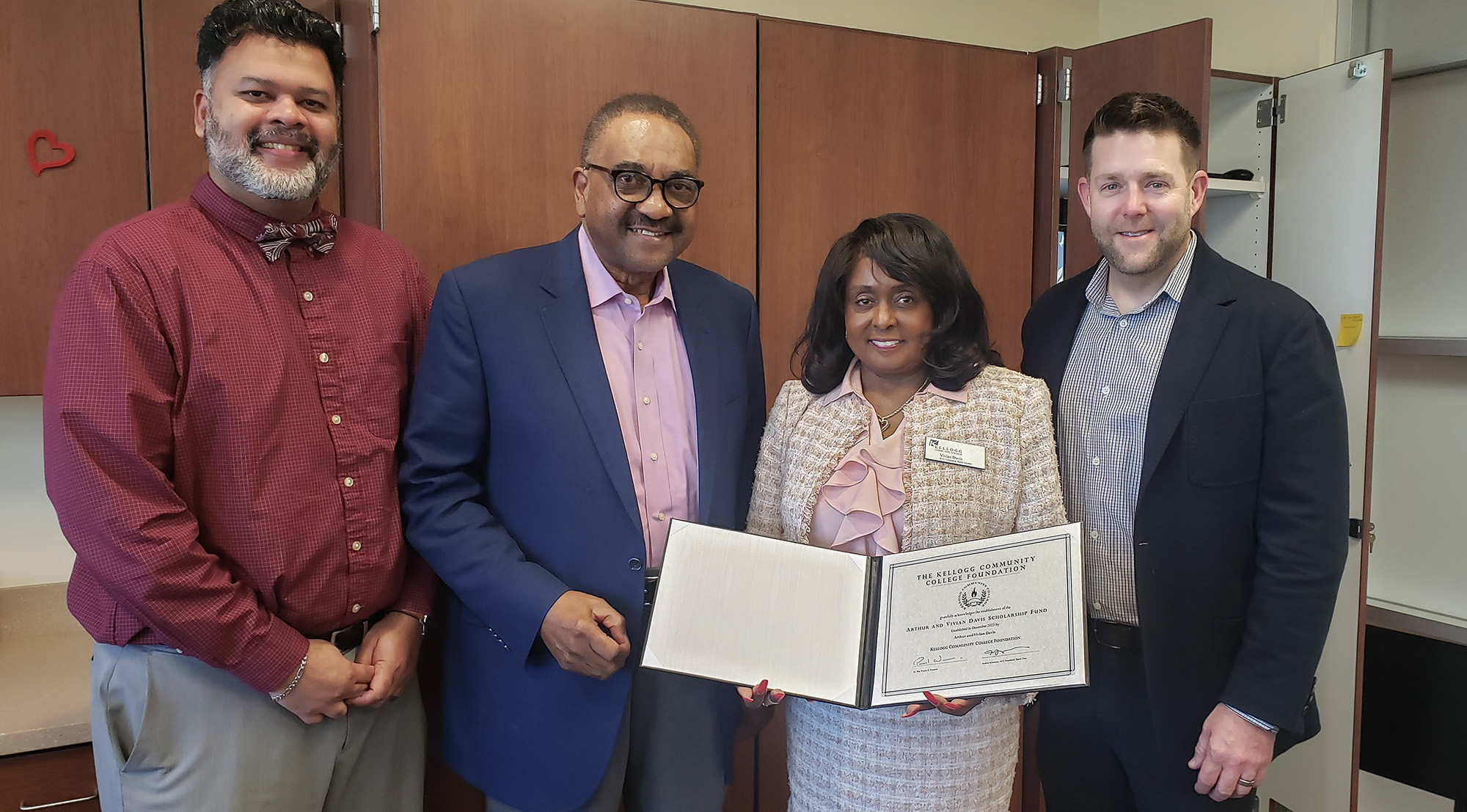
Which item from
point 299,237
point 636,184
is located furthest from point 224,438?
point 636,184

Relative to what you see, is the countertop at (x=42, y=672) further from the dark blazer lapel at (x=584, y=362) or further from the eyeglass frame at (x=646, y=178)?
the eyeglass frame at (x=646, y=178)

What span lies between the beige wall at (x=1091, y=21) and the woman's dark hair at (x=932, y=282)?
65.1 inches

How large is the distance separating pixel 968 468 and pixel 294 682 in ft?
3.78

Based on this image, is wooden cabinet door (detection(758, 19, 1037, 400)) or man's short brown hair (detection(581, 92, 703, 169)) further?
wooden cabinet door (detection(758, 19, 1037, 400))


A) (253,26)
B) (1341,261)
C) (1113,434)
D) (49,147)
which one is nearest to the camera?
(253,26)

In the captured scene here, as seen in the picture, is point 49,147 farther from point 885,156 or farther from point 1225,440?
point 1225,440

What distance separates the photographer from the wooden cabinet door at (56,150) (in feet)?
5.73

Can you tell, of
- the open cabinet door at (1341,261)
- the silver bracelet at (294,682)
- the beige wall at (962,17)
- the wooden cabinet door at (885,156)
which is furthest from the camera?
the beige wall at (962,17)

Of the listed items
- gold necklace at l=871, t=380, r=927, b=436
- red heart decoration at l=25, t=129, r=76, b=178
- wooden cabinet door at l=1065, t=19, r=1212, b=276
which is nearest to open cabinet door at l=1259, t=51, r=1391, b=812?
wooden cabinet door at l=1065, t=19, r=1212, b=276

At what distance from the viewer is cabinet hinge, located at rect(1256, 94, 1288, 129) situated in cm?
272

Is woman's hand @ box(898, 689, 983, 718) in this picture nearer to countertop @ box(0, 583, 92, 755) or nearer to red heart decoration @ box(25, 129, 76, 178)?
countertop @ box(0, 583, 92, 755)

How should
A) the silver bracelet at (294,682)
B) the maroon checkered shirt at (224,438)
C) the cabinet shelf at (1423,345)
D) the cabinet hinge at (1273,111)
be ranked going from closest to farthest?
the maroon checkered shirt at (224,438) → the silver bracelet at (294,682) → the cabinet shelf at (1423,345) → the cabinet hinge at (1273,111)

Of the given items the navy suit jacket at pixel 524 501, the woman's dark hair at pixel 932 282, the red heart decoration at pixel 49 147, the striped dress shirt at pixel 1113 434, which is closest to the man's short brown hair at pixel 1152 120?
the striped dress shirt at pixel 1113 434

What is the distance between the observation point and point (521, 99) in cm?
187
